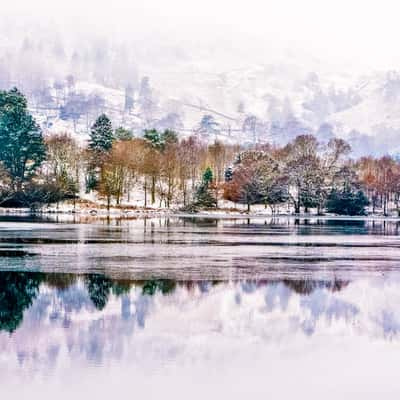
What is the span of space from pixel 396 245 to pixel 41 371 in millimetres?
41220

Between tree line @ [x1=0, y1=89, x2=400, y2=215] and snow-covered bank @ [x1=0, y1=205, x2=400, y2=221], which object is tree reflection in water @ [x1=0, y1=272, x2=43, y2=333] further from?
tree line @ [x1=0, y1=89, x2=400, y2=215]

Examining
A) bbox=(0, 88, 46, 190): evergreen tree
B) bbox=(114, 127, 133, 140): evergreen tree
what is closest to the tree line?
bbox=(0, 88, 46, 190): evergreen tree

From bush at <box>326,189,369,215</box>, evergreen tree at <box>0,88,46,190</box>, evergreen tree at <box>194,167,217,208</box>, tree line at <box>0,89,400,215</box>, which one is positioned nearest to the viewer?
tree line at <box>0,89,400,215</box>

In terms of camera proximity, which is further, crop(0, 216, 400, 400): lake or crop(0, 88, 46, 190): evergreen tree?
crop(0, 88, 46, 190): evergreen tree

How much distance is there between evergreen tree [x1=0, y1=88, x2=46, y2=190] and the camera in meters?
117

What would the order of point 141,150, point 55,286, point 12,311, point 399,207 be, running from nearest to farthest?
point 12,311
point 55,286
point 141,150
point 399,207

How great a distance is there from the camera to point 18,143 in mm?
117750

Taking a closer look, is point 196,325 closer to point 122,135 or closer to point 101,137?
point 101,137

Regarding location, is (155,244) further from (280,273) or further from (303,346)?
(303,346)

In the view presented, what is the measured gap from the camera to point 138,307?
2711cm

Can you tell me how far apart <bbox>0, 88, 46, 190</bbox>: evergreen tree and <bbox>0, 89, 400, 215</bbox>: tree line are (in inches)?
5.5

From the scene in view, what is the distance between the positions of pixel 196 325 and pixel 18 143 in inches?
3815

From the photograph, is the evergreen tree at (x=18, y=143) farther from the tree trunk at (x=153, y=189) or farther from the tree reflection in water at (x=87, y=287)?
the tree reflection in water at (x=87, y=287)

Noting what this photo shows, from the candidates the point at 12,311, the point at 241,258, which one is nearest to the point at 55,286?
the point at 12,311
